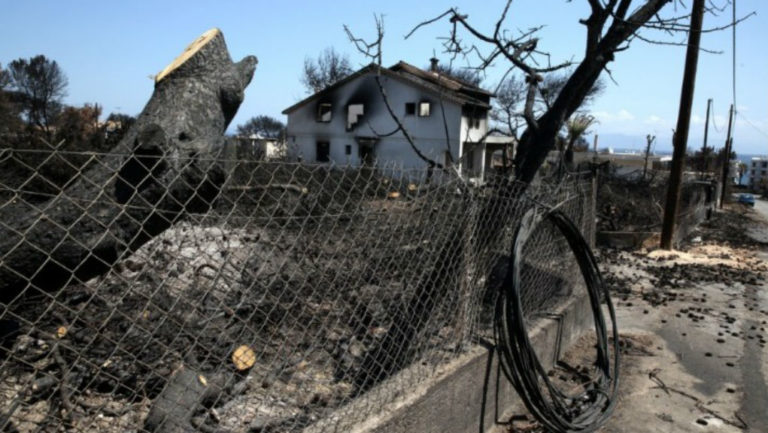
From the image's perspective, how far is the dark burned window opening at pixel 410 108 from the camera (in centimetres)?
2984

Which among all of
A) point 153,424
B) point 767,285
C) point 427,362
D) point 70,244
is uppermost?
point 70,244

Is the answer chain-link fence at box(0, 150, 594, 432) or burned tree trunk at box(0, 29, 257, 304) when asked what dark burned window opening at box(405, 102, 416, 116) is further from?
burned tree trunk at box(0, 29, 257, 304)

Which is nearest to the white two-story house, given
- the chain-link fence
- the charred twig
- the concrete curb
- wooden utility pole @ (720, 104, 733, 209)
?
wooden utility pole @ (720, 104, 733, 209)

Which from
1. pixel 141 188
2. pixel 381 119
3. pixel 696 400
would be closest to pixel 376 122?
pixel 381 119

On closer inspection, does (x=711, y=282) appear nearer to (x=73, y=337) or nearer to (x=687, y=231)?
(x=687, y=231)

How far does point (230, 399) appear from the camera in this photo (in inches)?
124

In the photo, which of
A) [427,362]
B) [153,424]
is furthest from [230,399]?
[427,362]

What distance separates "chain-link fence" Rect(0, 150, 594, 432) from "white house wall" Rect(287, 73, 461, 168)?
22.9m

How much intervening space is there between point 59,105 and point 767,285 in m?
33.1

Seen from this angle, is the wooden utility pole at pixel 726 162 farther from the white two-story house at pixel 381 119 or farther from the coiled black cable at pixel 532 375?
the coiled black cable at pixel 532 375

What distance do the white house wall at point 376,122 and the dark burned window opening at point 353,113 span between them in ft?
0.80

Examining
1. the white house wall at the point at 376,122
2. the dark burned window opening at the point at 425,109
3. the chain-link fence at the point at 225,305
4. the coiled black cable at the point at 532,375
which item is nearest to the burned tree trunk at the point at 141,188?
the chain-link fence at the point at 225,305

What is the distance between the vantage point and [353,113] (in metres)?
33.1

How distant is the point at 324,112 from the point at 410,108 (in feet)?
23.0
